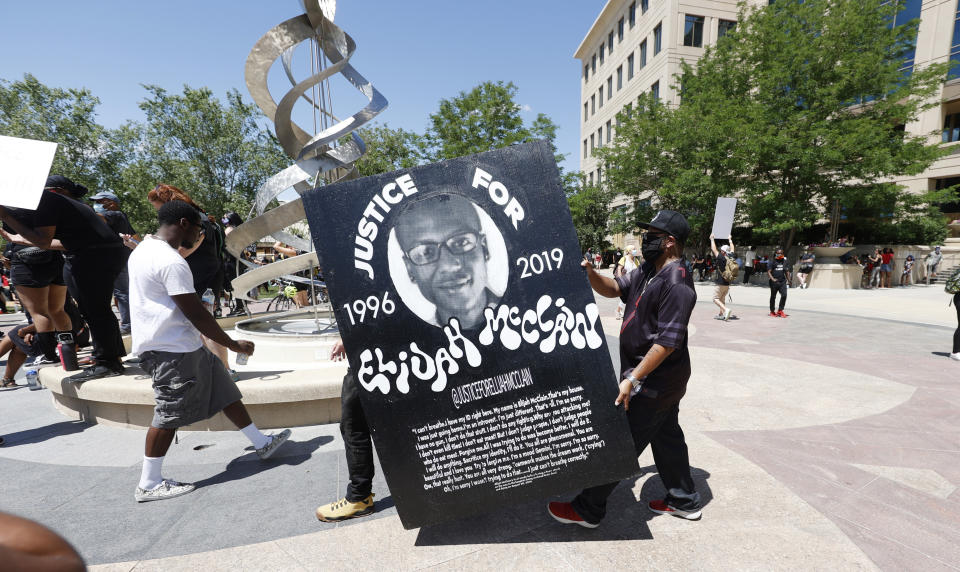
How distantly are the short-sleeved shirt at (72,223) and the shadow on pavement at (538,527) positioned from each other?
13.7 feet

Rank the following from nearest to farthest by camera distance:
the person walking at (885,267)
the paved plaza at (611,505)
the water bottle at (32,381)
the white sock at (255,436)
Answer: the paved plaza at (611,505) → the white sock at (255,436) → the water bottle at (32,381) → the person walking at (885,267)

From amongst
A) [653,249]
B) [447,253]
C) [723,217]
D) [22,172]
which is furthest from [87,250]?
[723,217]

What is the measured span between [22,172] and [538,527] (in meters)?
4.62

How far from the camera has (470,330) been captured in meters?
2.29

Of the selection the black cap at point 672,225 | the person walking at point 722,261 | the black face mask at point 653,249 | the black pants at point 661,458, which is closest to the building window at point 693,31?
the person walking at point 722,261

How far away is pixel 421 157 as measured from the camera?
24.5 metres

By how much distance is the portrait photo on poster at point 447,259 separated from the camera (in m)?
2.29

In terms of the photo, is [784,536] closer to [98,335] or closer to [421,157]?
[98,335]

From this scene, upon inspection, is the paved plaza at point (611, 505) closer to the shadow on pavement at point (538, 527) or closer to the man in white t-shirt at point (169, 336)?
the shadow on pavement at point (538, 527)

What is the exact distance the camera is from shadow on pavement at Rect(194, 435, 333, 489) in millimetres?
3238

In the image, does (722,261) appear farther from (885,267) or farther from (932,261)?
(932,261)

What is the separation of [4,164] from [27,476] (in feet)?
8.00

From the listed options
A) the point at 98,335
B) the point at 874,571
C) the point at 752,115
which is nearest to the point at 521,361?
the point at 874,571

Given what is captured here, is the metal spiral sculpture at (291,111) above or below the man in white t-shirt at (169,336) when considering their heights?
above
